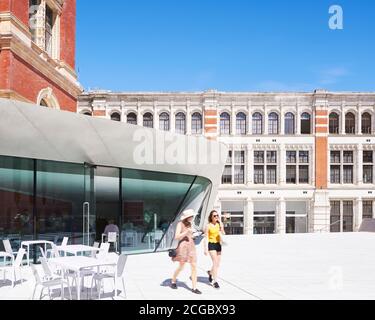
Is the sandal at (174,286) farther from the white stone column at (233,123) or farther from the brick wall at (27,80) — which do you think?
the white stone column at (233,123)

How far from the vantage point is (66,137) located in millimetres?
14047

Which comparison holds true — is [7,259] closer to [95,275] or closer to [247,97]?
[95,275]

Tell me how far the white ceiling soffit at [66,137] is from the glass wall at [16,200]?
0.43 metres

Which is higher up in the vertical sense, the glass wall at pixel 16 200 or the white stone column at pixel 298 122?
the white stone column at pixel 298 122

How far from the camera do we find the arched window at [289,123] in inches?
1555

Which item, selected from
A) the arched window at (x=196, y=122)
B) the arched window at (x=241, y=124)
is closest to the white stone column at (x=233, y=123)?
the arched window at (x=241, y=124)

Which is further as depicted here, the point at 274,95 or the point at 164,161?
the point at 274,95

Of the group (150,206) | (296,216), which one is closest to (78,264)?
(150,206)

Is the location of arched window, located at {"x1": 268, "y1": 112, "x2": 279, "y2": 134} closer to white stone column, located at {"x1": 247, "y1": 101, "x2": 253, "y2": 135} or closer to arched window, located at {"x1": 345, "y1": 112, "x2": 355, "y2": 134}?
white stone column, located at {"x1": 247, "y1": 101, "x2": 253, "y2": 135}

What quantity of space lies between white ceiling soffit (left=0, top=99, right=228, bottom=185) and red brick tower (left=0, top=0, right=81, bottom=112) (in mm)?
3539

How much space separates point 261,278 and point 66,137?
705 cm

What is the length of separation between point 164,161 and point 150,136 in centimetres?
130
